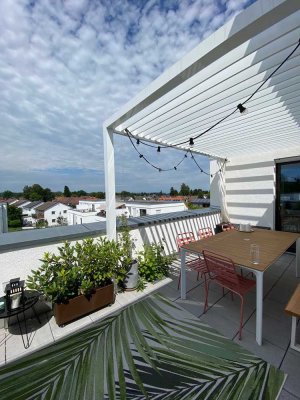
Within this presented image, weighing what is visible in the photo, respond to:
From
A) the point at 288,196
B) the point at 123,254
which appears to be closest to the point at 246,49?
the point at 123,254

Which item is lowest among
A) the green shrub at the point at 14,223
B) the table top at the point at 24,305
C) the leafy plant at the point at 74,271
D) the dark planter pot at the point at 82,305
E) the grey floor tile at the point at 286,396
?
the green shrub at the point at 14,223

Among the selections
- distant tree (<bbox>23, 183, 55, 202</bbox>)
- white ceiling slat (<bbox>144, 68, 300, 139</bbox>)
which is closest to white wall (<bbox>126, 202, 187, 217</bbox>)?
white ceiling slat (<bbox>144, 68, 300, 139</bbox>)

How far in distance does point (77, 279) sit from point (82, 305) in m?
0.34

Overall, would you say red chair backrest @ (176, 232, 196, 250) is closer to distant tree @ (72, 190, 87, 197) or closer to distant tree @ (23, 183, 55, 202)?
distant tree @ (72, 190, 87, 197)

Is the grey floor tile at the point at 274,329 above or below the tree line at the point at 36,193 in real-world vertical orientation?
below

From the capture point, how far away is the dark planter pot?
7.48 feet

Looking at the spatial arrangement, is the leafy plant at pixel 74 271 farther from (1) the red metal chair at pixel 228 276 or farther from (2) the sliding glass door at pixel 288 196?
(2) the sliding glass door at pixel 288 196

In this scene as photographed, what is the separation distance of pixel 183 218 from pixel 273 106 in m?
3.02

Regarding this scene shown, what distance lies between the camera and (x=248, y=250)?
2.64m

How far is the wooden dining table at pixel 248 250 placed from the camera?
6.38 feet

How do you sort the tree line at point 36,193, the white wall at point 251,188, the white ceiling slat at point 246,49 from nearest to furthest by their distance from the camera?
the white ceiling slat at point 246,49, the white wall at point 251,188, the tree line at point 36,193

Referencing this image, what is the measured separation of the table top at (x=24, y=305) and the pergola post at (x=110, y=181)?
1324mm

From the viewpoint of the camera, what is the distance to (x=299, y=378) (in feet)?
5.19

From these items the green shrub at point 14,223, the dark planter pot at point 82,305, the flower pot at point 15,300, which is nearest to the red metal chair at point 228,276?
the dark planter pot at point 82,305
